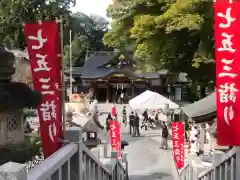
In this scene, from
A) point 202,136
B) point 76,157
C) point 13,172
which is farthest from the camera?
point 202,136

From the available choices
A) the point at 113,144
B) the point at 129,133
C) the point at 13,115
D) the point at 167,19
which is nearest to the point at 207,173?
the point at 13,115

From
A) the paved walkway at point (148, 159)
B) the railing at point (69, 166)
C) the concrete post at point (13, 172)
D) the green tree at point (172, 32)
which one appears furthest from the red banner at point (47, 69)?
the green tree at point (172, 32)

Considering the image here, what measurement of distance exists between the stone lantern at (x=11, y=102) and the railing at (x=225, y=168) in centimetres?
219

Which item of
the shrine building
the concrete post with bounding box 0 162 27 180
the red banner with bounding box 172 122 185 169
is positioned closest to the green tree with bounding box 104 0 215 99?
the red banner with bounding box 172 122 185 169

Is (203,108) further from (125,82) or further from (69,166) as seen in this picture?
(125,82)

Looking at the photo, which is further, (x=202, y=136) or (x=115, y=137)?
(x=202, y=136)

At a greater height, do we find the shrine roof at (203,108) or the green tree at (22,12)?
the green tree at (22,12)

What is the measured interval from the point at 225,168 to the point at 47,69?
89.0 inches

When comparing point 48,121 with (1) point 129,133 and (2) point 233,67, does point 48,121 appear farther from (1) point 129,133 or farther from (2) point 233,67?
(1) point 129,133

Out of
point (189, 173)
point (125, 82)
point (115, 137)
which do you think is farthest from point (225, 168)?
point (125, 82)

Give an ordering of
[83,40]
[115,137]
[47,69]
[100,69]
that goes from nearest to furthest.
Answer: [47,69] < [115,137] < [100,69] < [83,40]

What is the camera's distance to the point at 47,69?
4.15m

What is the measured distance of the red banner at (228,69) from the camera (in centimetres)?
375

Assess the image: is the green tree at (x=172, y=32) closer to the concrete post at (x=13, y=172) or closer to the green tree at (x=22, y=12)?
the green tree at (x=22, y=12)
